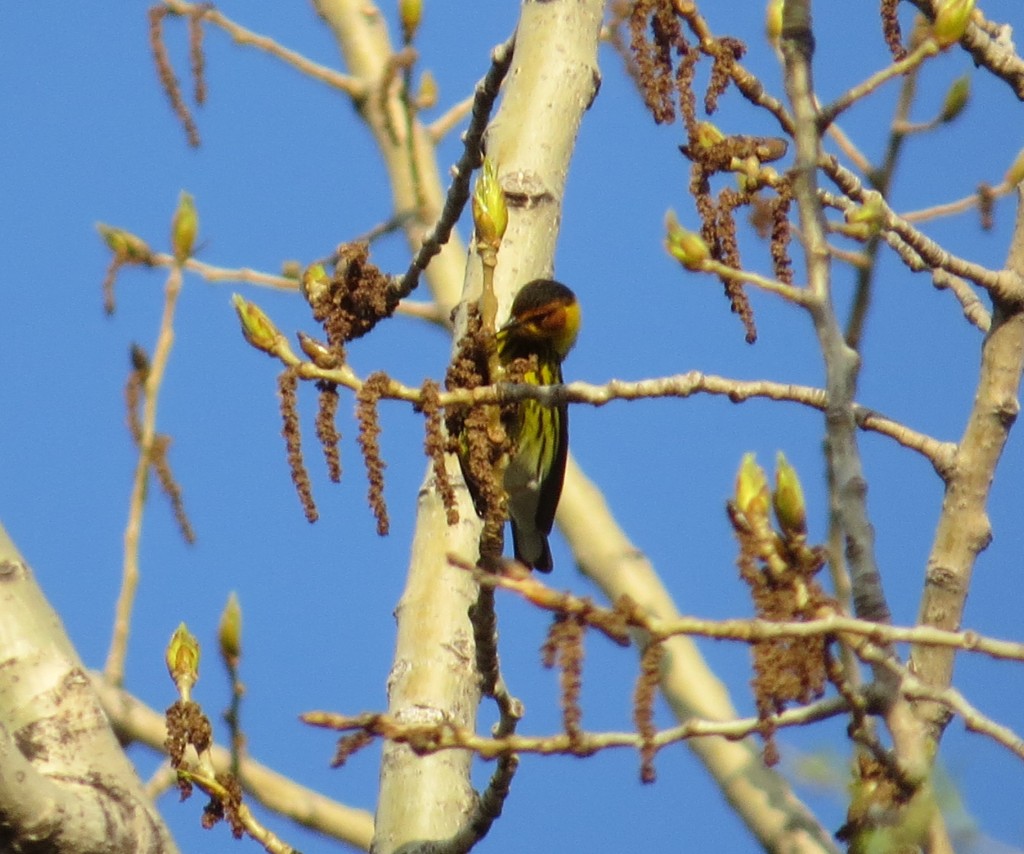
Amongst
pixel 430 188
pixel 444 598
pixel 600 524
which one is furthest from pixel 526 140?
pixel 430 188

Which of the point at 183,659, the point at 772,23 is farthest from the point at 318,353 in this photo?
the point at 772,23

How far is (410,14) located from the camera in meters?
4.75

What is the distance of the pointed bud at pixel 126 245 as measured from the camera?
16.0 feet

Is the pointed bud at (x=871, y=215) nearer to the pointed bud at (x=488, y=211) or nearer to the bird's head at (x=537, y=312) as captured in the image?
the pointed bud at (x=488, y=211)

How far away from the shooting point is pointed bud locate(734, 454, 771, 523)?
6.54ft

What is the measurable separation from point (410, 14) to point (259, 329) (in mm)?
2740

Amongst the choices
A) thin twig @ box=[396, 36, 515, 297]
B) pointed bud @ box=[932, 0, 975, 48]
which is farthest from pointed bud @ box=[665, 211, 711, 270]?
thin twig @ box=[396, 36, 515, 297]

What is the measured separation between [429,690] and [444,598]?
18 cm

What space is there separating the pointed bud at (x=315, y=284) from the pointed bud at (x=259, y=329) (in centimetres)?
11

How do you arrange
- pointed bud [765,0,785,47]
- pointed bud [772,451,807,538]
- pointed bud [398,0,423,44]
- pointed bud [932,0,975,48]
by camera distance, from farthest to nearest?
pointed bud [398,0,423,44], pointed bud [765,0,785,47], pointed bud [932,0,975,48], pointed bud [772,451,807,538]

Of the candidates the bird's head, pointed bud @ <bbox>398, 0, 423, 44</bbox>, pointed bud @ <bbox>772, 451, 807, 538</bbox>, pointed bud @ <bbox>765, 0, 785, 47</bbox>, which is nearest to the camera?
pointed bud @ <bbox>772, 451, 807, 538</bbox>

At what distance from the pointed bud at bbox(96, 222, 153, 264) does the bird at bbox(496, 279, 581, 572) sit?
4.24 ft

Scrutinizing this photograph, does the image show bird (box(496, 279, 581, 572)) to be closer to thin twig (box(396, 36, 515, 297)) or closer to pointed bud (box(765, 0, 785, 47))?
thin twig (box(396, 36, 515, 297))

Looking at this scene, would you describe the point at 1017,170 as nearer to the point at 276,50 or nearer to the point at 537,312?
the point at 537,312
